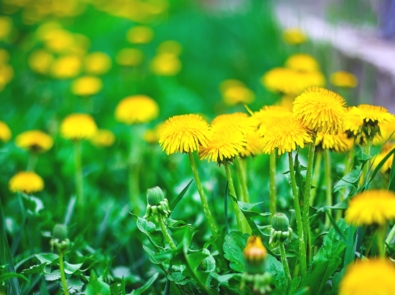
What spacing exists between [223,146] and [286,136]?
147 millimetres

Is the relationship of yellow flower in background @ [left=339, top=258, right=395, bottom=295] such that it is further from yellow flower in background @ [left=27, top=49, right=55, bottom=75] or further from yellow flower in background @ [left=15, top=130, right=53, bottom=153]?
yellow flower in background @ [left=27, top=49, right=55, bottom=75]

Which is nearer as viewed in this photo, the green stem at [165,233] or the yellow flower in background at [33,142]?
the green stem at [165,233]

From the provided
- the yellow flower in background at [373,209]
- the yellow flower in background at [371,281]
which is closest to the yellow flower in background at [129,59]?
the yellow flower in background at [373,209]

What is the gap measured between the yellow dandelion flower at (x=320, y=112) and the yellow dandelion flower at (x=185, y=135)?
22 cm

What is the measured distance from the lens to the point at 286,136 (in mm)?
1111

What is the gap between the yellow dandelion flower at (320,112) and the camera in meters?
1.08

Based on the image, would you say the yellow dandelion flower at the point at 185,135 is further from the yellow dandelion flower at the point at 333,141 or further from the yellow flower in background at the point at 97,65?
the yellow flower in background at the point at 97,65

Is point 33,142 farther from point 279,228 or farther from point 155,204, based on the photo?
point 279,228

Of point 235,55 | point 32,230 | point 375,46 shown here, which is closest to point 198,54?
point 235,55

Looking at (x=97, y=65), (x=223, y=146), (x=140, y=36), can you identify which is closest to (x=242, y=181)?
(x=223, y=146)

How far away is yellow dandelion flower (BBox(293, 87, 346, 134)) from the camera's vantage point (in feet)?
3.55

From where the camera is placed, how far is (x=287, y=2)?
6332 millimetres

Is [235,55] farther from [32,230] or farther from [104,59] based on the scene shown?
[32,230]

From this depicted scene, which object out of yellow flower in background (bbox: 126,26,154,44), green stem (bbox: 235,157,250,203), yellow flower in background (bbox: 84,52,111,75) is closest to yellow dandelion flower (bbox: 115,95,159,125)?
green stem (bbox: 235,157,250,203)
